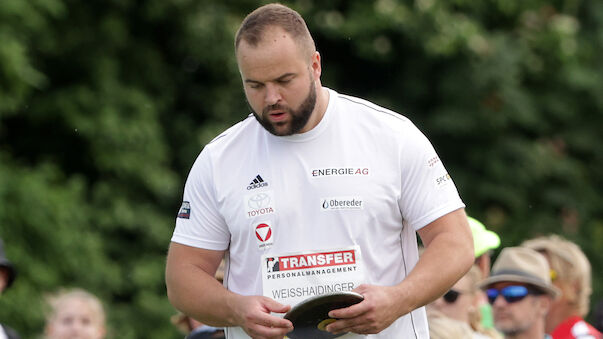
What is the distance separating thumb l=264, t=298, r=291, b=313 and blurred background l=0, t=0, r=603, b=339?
729cm

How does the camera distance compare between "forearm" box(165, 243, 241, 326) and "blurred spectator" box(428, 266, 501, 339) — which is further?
"blurred spectator" box(428, 266, 501, 339)

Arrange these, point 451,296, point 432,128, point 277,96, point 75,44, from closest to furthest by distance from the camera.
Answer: point 277,96, point 451,296, point 75,44, point 432,128

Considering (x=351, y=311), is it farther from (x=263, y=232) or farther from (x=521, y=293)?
(x=521, y=293)

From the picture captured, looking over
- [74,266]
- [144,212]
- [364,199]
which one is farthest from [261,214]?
[144,212]

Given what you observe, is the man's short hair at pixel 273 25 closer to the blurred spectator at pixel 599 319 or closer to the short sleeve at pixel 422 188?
the short sleeve at pixel 422 188

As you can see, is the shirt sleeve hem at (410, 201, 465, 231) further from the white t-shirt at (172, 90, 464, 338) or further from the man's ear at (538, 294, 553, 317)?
the man's ear at (538, 294, 553, 317)

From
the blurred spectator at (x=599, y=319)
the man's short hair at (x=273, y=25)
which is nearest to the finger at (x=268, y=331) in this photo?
the man's short hair at (x=273, y=25)

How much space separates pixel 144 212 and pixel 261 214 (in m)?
8.49

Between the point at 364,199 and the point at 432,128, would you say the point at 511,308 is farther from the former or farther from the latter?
the point at 432,128

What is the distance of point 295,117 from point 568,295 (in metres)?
3.26

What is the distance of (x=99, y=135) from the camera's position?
11.6 meters

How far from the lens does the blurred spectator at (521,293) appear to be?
241 inches

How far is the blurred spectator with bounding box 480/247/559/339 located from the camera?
20.1 ft

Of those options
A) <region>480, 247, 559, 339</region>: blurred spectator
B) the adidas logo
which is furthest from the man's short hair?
<region>480, 247, 559, 339</region>: blurred spectator
